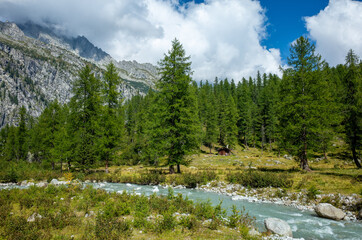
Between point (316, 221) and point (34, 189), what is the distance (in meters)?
18.4

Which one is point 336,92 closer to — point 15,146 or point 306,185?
point 306,185

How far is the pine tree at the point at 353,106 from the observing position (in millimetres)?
26266

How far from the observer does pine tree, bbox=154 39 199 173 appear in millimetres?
23500

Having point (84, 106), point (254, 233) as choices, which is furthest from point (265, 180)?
point (84, 106)

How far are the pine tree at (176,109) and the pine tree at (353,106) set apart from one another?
21929 millimetres

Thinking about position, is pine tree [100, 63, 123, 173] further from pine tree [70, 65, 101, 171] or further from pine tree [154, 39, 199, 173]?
pine tree [154, 39, 199, 173]

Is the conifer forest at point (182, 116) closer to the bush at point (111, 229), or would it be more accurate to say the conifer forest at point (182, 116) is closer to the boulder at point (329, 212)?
the boulder at point (329, 212)

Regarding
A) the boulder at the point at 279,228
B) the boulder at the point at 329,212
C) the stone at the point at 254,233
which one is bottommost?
the boulder at the point at 329,212

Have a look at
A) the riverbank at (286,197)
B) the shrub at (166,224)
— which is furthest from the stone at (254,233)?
the riverbank at (286,197)

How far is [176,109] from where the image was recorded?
80.8 ft

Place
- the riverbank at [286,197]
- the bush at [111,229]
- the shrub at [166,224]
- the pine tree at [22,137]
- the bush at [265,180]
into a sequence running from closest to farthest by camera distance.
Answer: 1. the bush at [111,229]
2. the shrub at [166,224]
3. the riverbank at [286,197]
4. the bush at [265,180]
5. the pine tree at [22,137]

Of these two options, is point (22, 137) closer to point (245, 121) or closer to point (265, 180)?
point (265, 180)

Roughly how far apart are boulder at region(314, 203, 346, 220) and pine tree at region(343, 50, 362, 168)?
21.0 m

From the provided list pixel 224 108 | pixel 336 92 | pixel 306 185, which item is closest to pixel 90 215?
pixel 306 185
